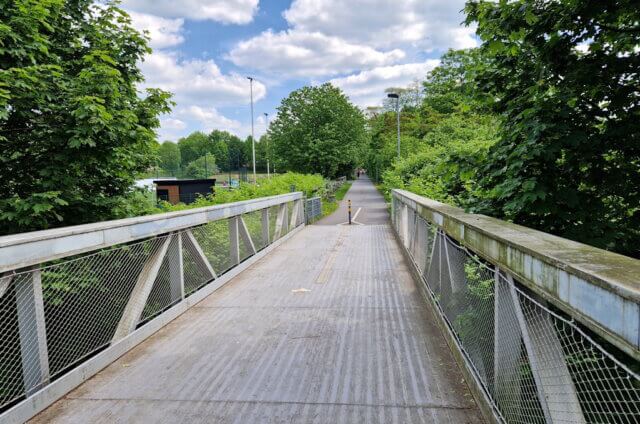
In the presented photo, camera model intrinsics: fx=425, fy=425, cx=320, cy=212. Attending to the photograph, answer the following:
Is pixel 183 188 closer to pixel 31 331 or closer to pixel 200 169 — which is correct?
pixel 31 331

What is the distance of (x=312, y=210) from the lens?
19.1 m

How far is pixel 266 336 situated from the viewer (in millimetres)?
4629

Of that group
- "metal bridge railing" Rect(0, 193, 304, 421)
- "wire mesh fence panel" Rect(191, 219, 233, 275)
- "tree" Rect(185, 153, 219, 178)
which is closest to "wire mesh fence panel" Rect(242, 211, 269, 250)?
"wire mesh fence panel" Rect(191, 219, 233, 275)

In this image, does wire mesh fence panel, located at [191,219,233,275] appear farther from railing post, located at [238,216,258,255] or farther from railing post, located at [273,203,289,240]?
railing post, located at [273,203,289,240]

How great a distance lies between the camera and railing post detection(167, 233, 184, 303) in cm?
528

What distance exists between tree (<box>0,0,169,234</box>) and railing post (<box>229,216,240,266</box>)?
2082mm

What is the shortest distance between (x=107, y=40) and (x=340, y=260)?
6211mm

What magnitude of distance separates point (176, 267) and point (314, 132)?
41.8 metres

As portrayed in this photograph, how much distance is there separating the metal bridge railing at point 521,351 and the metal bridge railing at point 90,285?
318 cm

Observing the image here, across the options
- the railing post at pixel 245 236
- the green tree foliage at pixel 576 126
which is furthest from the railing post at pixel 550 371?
the railing post at pixel 245 236

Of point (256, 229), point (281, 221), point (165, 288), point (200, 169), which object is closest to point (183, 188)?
point (281, 221)

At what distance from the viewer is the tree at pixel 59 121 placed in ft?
18.8

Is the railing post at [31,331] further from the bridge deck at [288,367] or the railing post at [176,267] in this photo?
the railing post at [176,267]

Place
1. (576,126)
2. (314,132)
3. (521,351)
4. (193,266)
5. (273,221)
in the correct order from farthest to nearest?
(314,132) < (273,221) < (193,266) < (576,126) < (521,351)
